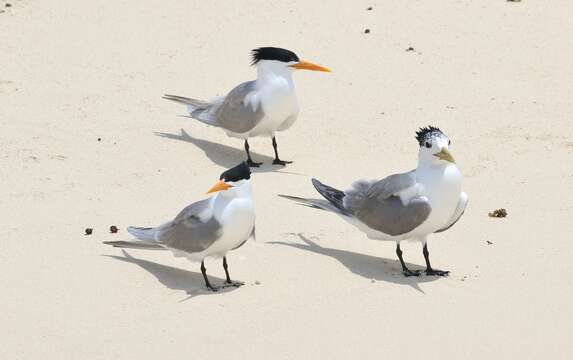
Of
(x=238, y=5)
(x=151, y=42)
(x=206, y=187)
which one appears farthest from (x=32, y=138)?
(x=238, y=5)

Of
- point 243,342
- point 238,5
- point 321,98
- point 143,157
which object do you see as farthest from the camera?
point 238,5

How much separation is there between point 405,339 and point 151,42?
5976 millimetres

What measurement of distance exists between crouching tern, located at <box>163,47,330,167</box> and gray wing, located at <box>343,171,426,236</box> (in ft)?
6.86

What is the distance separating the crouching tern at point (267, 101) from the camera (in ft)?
31.2

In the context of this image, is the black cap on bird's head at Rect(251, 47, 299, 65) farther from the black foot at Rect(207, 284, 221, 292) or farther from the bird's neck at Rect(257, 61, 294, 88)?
the black foot at Rect(207, 284, 221, 292)

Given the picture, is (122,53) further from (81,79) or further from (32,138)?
(32,138)

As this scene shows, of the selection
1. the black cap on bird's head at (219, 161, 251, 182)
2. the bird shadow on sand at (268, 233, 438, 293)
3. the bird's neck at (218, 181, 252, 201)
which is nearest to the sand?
the bird shadow on sand at (268, 233, 438, 293)

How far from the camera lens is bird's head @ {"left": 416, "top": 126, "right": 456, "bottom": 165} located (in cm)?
709

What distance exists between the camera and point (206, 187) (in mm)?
8898

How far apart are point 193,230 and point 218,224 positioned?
0.18 metres

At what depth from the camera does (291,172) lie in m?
9.34

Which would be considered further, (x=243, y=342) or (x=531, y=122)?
(x=531, y=122)

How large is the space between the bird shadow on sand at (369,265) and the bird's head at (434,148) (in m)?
0.74

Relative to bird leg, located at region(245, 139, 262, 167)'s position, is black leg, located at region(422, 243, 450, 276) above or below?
above
